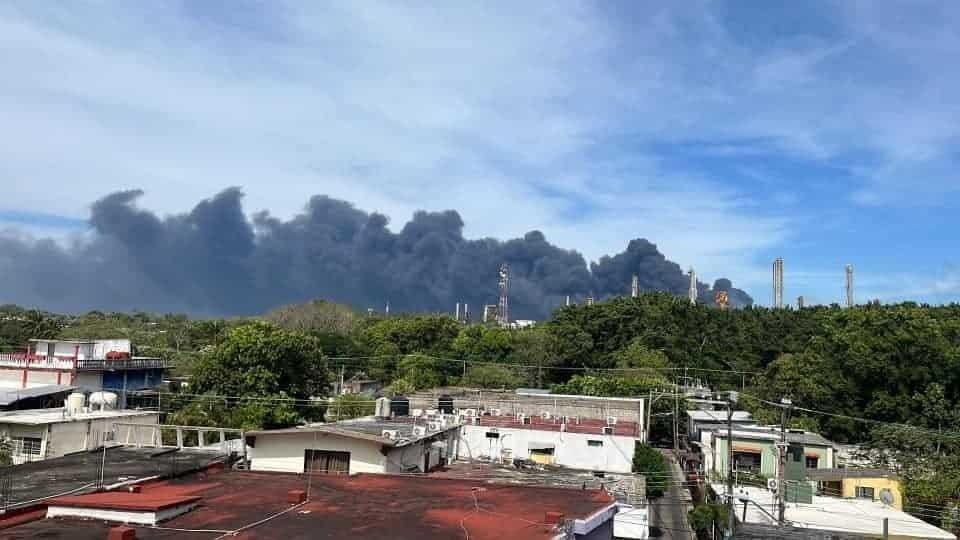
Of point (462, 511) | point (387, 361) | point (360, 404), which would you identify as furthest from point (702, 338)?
point (462, 511)

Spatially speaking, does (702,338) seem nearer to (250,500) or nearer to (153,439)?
(153,439)

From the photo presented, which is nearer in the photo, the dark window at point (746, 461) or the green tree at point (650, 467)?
the green tree at point (650, 467)

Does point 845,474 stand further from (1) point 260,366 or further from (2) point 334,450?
(1) point 260,366

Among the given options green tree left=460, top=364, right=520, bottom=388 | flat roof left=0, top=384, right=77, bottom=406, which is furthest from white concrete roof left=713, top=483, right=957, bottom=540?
green tree left=460, top=364, right=520, bottom=388

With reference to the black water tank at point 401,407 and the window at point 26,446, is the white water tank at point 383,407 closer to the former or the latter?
the black water tank at point 401,407

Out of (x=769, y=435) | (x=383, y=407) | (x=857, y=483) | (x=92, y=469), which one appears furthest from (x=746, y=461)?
(x=92, y=469)

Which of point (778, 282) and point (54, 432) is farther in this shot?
point (778, 282)

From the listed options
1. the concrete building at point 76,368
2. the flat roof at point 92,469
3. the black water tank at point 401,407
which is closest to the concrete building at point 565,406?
the black water tank at point 401,407

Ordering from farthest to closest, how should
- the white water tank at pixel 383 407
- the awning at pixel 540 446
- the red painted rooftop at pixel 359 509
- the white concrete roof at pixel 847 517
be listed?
the awning at pixel 540 446, the white water tank at pixel 383 407, the white concrete roof at pixel 847 517, the red painted rooftop at pixel 359 509
